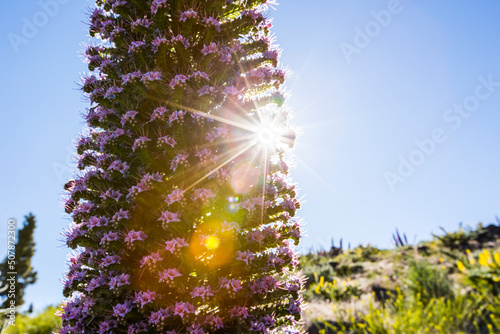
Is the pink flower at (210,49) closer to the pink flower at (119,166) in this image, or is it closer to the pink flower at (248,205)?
the pink flower at (119,166)

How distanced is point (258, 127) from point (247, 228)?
8.20ft

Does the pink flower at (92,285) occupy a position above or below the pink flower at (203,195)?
below

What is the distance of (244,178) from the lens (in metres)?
6.67

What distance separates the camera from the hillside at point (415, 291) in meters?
6.78

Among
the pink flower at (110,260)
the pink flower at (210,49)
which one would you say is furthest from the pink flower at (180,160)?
the pink flower at (210,49)

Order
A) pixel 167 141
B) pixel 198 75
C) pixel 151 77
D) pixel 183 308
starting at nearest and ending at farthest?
pixel 183 308 → pixel 167 141 → pixel 151 77 → pixel 198 75

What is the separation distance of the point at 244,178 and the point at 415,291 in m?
8.08

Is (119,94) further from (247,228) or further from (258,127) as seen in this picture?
(247,228)

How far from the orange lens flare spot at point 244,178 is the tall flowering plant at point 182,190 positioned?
2 cm

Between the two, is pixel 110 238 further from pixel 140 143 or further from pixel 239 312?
pixel 239 312

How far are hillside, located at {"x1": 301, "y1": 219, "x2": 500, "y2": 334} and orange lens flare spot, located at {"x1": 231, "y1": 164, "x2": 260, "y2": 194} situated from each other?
3.44 metres

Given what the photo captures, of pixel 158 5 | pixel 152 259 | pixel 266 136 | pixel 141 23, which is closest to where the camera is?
pixel 152 259

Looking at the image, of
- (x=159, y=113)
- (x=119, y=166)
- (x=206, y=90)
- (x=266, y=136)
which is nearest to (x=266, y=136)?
(x=266, y=136)

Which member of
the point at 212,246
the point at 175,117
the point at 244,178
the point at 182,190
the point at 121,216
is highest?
the point at 175,117
